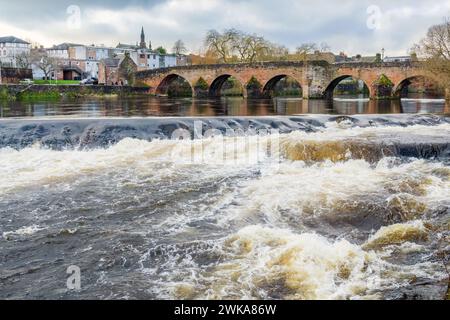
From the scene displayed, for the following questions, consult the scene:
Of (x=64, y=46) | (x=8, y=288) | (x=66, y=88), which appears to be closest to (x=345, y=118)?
(x=8, y=288)

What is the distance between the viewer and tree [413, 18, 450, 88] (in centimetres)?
3116

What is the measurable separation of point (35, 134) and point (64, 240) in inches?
372

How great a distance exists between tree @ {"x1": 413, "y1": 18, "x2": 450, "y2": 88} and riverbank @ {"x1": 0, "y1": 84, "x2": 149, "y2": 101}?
99.2ft

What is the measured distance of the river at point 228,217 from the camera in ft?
16.7

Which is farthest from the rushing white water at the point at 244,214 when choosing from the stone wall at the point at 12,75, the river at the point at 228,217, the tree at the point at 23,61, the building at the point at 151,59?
the building at the point at 151,59

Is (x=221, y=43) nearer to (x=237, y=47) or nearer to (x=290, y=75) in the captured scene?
(x=237, y=47)

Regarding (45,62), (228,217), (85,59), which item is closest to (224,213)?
(228,217)

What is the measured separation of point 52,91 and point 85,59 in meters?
55.4

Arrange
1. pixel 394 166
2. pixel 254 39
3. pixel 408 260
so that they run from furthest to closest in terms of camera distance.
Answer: pixel 254 39, pixel 394 166, pixel 408 260

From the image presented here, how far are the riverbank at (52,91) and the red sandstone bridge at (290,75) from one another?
7384mm

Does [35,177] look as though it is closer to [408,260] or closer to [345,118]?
[408,260]

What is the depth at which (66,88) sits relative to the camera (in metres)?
44.7
